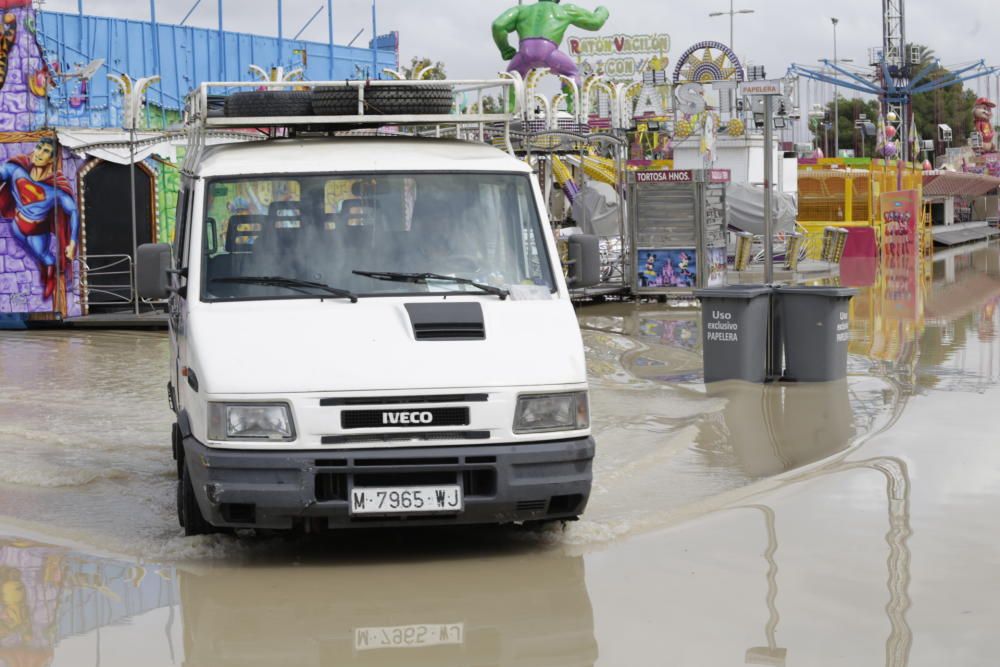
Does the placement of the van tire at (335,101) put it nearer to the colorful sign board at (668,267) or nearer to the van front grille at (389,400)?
the van front grille at (389,400)

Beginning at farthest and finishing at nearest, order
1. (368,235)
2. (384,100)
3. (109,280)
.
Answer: (109,280), (384,100), (368,235)

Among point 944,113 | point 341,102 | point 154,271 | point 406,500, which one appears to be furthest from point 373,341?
point 944,113

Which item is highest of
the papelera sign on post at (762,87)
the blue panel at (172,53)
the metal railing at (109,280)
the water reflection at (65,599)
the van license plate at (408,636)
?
the blue panel at (172,53)

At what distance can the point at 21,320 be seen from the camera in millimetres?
22891

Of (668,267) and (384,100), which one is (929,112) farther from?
(384,100)

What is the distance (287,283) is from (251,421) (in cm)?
98

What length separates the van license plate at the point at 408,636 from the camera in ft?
19.8

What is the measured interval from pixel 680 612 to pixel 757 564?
0.98 metres

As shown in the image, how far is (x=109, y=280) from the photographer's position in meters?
23.8

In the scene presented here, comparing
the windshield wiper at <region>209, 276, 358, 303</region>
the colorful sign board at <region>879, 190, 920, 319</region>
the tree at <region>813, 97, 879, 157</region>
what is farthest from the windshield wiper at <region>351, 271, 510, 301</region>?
the tree at <region>813, 97, 879, 157</region>

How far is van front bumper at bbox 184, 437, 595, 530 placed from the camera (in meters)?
6.81

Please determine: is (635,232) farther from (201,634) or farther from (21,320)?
(201,634)

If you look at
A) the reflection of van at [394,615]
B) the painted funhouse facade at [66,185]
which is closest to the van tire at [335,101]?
the reflection of van at [394,615]

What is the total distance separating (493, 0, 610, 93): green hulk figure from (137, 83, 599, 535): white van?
33.6 metres
